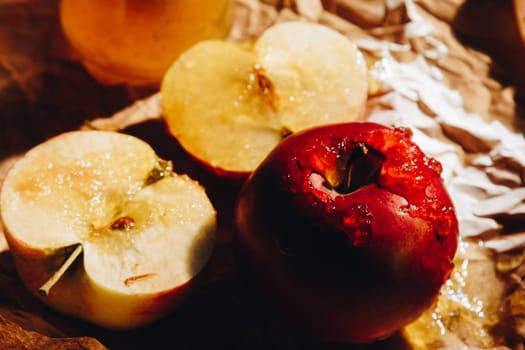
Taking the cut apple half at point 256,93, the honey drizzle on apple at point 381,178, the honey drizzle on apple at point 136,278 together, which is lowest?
the honey drizzle on apple at point 136,278

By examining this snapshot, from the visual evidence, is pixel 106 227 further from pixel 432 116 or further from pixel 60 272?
pixel 432 116

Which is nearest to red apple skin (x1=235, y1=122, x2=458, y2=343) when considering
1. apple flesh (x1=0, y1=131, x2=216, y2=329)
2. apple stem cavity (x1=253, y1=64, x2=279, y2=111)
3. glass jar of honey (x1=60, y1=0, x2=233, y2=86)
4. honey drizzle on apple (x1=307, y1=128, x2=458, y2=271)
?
honey drizzle on apple (x1=307, y1=128, x2=458, y2=271)

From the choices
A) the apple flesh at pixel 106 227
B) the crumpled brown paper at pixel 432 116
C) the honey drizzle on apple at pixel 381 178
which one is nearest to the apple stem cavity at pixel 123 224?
the apple flesh at pixel 106 227

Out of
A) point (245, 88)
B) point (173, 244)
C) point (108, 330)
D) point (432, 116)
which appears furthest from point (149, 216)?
point (432, 116)

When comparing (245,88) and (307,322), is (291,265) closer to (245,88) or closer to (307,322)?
(307,322)

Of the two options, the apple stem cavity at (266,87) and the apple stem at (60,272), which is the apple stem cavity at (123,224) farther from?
the apple stem cavity at (266,87)

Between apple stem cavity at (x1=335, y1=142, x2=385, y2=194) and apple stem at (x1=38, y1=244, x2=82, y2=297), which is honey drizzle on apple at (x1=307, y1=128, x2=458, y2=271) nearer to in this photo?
apple stem cavity at (x1=335, y1=142, x2=385, y2=194)
